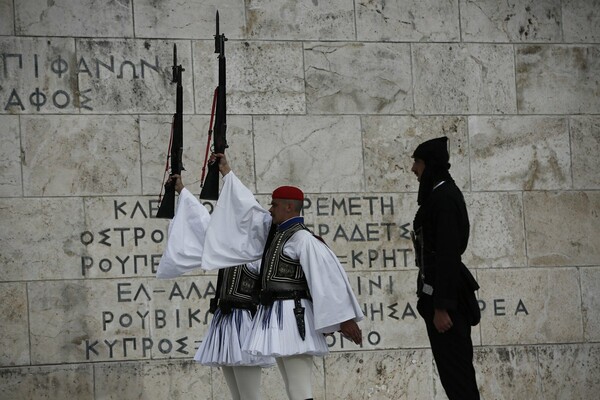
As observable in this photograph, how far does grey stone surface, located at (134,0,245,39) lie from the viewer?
1091cm

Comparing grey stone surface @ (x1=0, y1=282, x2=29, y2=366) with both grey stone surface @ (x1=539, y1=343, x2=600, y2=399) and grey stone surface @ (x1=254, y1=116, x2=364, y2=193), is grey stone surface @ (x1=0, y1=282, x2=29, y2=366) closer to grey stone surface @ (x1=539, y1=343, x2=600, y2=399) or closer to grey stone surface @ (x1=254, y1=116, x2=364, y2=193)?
grey stone surface @ (x1=254, y1=116, x2=364, y2=193)

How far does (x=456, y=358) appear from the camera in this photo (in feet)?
26.6

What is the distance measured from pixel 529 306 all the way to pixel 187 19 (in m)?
4.15

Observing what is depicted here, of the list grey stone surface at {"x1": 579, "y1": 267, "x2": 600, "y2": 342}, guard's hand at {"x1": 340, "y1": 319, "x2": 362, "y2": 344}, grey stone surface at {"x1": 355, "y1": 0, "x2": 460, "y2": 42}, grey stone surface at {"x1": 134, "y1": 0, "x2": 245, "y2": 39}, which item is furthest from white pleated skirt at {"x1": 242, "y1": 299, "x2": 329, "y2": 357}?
grey stone surface at {"x1": 579, "y1": 267, "x2": 600, "y2": 342}

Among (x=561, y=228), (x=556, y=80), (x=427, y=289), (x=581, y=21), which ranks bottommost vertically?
(x=427, y=289)

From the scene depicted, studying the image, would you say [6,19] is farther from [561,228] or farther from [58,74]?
[561,228]

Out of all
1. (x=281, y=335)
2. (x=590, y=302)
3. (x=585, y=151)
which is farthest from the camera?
(x=585, y=151)

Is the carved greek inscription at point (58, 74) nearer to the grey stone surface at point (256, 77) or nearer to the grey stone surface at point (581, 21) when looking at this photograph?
the grey stone surface at point (256, 77)

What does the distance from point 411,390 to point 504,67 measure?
3.23 metres

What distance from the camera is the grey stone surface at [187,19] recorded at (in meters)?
10.9

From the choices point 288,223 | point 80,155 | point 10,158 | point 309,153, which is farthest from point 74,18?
point 288,223

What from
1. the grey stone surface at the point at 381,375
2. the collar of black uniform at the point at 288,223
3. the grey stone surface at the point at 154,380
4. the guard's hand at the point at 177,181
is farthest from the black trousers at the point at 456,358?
the grey stone surface at the point at 154,380

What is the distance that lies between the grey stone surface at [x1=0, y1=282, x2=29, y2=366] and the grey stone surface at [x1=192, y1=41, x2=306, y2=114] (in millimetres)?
2307

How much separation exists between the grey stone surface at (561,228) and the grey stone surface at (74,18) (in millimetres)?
4135
